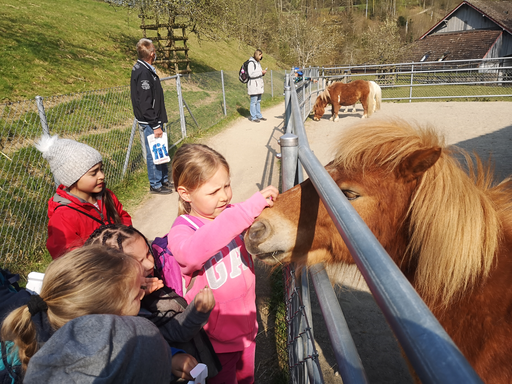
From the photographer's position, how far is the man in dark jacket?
5133 mm

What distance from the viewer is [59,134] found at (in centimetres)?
559

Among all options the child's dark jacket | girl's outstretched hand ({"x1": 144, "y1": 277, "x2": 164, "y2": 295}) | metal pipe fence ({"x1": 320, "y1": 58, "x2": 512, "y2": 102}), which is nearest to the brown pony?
girl's outstretched hand ({"x1": 144, "y1": 277, "x2": 164, "y2": 295})

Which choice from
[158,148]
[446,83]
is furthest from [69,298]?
[446,83]

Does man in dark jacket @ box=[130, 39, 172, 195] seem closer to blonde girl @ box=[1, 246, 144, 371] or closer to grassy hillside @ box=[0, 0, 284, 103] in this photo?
blonde girl @ box=[1, 246, 144, 371]

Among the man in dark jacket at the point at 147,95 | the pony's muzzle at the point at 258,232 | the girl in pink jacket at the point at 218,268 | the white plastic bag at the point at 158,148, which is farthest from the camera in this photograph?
the white plastic bag at the point at 158,148

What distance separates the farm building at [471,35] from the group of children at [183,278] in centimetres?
3611

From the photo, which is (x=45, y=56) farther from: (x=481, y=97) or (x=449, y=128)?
(x=481, y=97)

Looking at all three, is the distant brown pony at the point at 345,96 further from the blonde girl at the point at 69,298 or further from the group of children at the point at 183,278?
the blonde girl at the point at 69,298

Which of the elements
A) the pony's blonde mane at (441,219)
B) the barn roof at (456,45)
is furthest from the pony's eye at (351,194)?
the barn roof at (456,45)

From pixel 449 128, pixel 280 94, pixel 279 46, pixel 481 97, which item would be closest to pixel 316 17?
pixel 279 46

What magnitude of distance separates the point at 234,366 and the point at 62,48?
15.1m

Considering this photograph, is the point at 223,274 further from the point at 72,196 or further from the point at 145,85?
the point at 145,85

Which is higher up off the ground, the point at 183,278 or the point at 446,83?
the point at 446,83

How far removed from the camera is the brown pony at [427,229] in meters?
1.37
